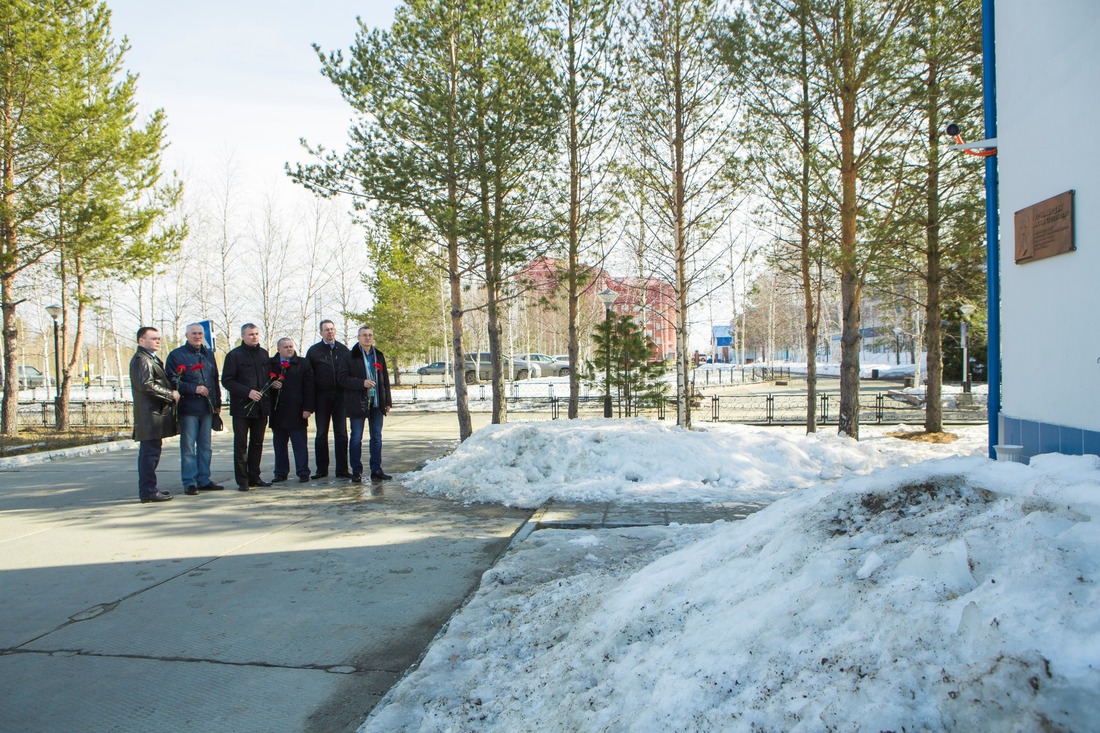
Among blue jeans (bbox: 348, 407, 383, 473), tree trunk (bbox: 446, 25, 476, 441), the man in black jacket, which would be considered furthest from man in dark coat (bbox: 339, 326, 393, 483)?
tree trunk (bbox: 446, 25, 476, 441)

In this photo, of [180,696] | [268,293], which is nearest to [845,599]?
[180,696]

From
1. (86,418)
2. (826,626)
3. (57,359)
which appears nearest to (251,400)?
(826,626)

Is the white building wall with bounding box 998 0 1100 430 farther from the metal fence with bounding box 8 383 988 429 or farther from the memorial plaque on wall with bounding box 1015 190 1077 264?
the metal fence with bounding box 8 383 988 429

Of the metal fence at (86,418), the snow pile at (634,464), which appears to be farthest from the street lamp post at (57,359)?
the snow pile at (634,464)

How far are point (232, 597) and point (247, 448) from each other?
4.88 metres

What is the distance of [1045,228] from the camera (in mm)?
4535

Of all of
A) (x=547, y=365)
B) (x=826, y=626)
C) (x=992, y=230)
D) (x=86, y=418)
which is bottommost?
(x=86, y=418)

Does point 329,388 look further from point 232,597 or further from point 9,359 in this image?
point 9,359

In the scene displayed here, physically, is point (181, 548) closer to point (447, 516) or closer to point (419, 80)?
point (447, 516)

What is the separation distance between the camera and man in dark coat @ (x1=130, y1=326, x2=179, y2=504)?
742 cm

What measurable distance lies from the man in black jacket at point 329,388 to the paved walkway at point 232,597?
93 cm

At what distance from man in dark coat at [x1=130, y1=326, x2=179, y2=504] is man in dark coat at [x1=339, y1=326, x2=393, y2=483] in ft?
6.67

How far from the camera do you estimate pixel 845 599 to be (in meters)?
2.42

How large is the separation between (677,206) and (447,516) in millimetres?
8343
